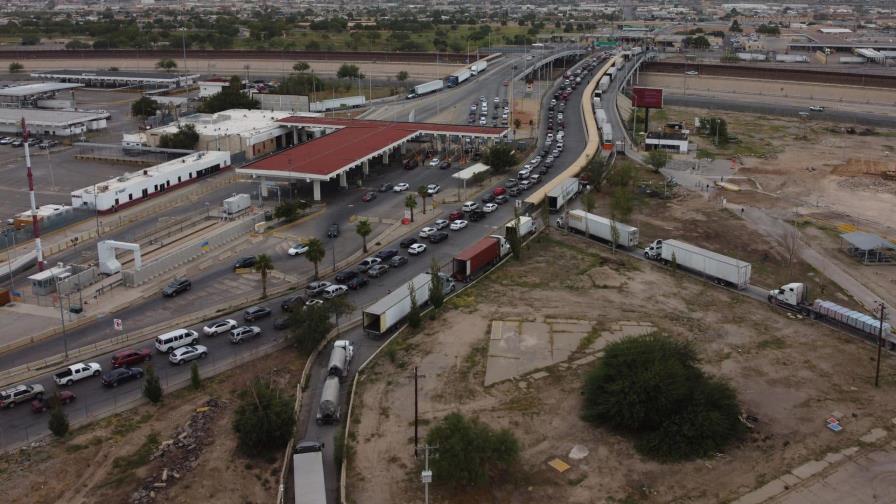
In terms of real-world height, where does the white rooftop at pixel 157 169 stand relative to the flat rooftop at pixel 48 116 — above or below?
below

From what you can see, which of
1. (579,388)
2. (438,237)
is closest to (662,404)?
(579,388)

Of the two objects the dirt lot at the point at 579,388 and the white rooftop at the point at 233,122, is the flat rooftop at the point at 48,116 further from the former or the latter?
the dirt lot at the point at 579,388

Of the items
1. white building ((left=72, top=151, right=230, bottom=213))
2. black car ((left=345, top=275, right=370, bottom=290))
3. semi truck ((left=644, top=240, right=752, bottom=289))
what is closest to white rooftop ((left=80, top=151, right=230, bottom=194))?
white building ((left=72, top=151, right=230, bottom=213))

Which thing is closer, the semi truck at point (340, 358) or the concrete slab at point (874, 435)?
the concrete slab at point (874, 435)

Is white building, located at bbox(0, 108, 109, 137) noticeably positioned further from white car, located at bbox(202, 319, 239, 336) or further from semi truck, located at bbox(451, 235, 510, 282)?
white car, located at bbox(202, 319, 239, 336)

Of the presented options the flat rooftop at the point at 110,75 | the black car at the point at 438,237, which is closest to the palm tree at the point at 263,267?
the black car at the point at 438,237

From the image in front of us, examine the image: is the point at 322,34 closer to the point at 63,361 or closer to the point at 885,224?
the point at 885,224
